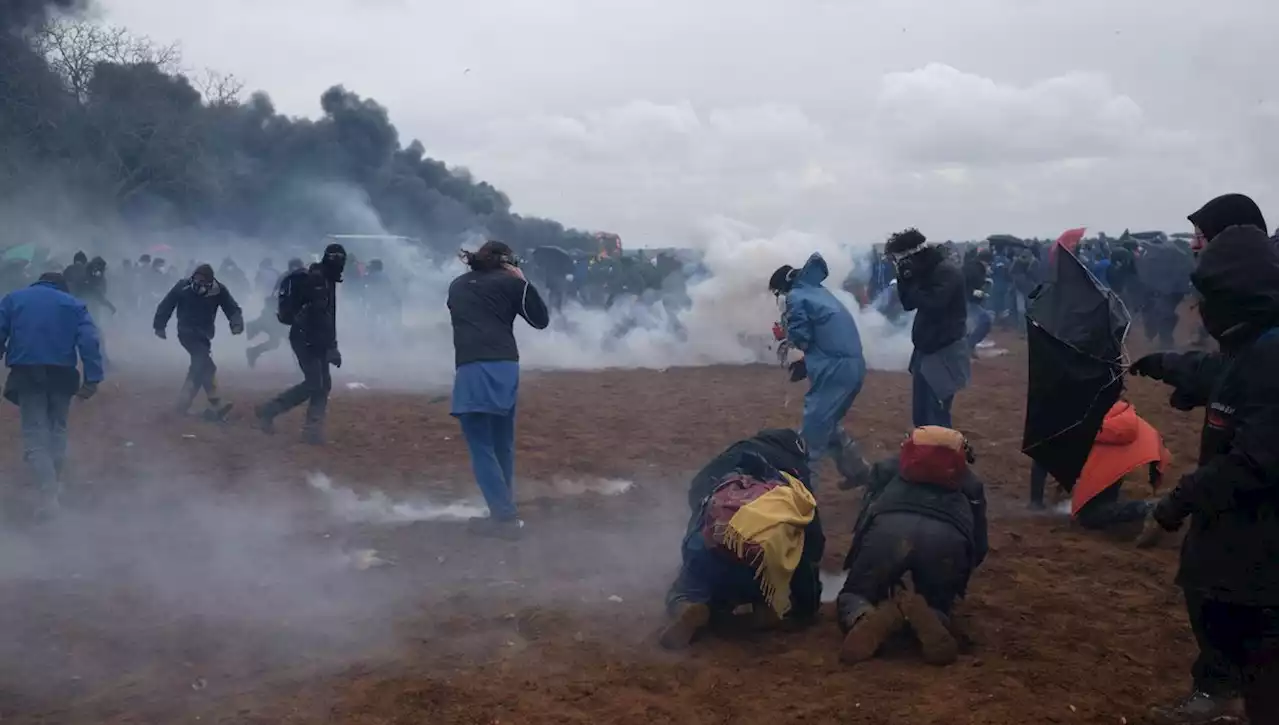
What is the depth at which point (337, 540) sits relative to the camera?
6.84 meters

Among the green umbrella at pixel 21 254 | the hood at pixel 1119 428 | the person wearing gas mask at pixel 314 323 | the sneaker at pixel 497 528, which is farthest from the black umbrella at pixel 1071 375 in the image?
the green umbrella at pixel 21 254

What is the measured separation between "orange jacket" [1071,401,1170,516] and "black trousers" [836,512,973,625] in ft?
6.84

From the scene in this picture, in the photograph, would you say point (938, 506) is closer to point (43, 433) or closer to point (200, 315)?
point (43, 433)

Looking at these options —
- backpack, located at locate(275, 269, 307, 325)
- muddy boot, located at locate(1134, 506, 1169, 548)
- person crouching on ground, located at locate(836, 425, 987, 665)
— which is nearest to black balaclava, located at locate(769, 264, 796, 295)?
muddy boot, located at locate(1134, 506, 1169, 548)

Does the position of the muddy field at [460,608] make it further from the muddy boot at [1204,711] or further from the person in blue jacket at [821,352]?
the person in blue jacket at [821,352]

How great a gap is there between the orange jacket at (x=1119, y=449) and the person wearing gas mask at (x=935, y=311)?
125cm

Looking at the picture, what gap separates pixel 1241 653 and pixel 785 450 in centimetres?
237

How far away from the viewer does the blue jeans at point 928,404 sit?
24.3 feet

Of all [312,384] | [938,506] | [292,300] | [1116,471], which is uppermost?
[292,300]

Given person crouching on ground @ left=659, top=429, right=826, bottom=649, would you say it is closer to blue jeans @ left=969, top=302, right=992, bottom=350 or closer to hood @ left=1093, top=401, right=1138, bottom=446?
hood @ left=1093, top=401, right=1138, bottom=446

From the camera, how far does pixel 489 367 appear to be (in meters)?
6.90

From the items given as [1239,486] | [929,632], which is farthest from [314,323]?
[1239,486]

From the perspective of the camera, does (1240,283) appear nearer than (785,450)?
Yes

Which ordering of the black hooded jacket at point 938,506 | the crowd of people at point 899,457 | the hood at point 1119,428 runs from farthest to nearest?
the hood at point 1119,428 < the black hooded jacket at point 938,506 < the crowd of people at point 899,457
